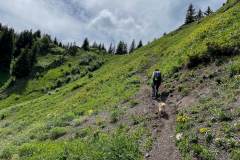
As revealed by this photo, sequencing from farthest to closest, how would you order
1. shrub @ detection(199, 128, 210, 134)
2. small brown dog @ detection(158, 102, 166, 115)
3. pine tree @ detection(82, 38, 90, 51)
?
pine tree @ detection(82, 38, 90, 51)
small brown dog @ detection(158, 102, 166, 115)
shrub @ detection(199, 128, 210, 134)

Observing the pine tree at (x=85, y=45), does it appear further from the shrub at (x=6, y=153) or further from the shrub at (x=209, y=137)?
the shrub at (x=209, y=137)

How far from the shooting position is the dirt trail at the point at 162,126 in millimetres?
20188

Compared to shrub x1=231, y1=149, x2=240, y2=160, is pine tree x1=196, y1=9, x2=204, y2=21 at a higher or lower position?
higher

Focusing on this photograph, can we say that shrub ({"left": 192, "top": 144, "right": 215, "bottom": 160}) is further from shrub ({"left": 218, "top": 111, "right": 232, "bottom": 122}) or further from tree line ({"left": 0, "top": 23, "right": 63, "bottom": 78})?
tree line ({"left": 0, "top": 23, "right": 63, "bottom": 78})

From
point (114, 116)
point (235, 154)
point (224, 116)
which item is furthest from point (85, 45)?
point (235, 154)

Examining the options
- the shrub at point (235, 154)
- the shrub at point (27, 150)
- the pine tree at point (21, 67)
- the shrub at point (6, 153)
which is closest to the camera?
the shrub at point (235, 154)

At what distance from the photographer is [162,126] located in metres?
24.2

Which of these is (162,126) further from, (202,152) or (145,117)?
(202,152)

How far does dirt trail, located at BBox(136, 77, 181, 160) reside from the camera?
20188 mm

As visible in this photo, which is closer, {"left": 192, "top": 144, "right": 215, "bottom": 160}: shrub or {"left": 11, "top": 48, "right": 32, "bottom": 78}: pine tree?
{"left": 192, "top": 144, "right": 215, "bottom": 160}: shrub

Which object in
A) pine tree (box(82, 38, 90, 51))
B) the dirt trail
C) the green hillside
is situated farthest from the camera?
pine tree (box(82, 38, 90, 51))

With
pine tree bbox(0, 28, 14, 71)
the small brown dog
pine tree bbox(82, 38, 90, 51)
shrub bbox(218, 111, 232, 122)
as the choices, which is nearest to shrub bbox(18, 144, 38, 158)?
the small brown dog

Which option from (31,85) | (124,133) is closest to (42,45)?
(31,85)

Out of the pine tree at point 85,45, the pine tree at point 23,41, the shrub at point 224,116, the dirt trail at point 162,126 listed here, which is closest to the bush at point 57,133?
the dirt trail at point 162,126
